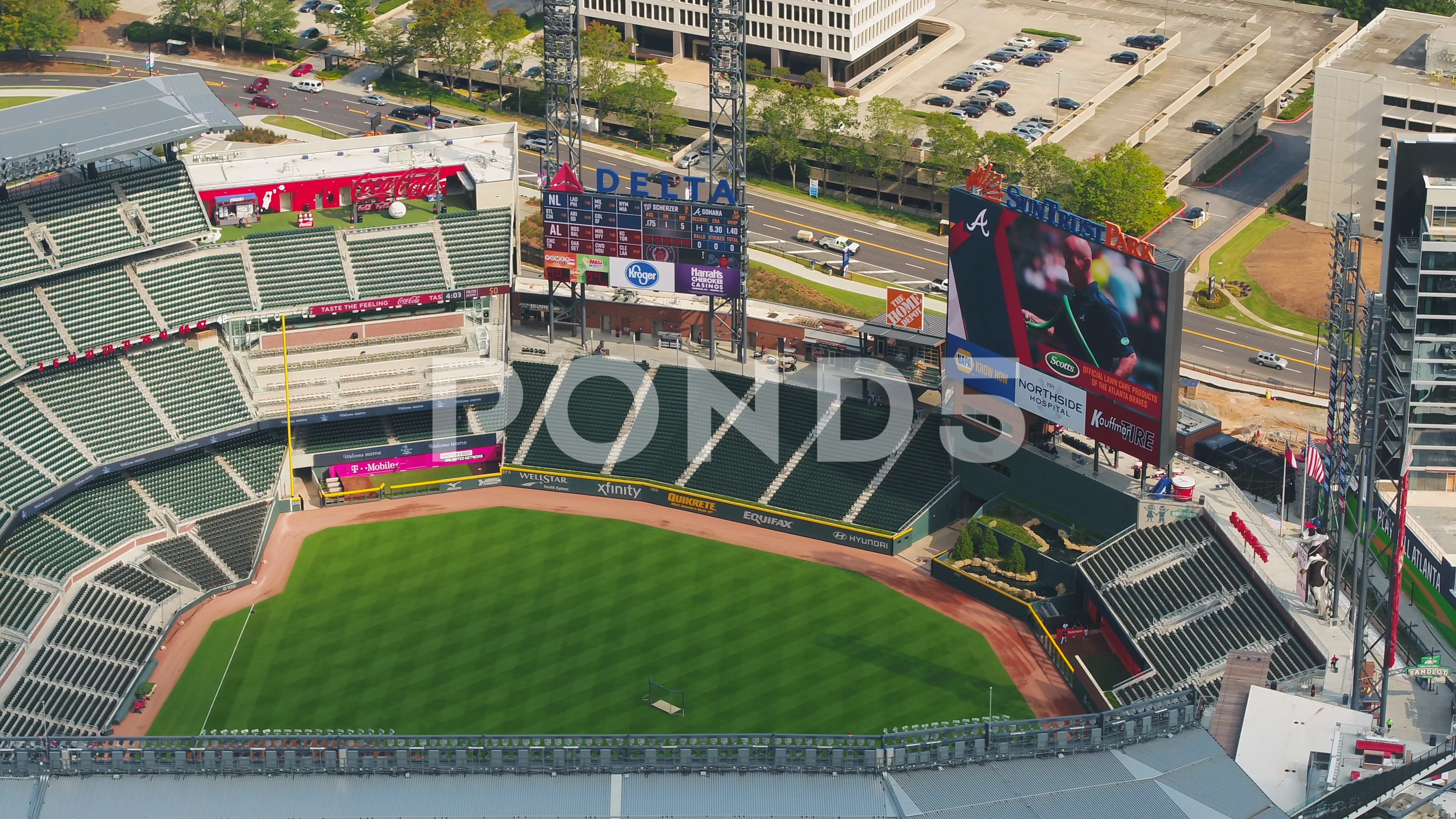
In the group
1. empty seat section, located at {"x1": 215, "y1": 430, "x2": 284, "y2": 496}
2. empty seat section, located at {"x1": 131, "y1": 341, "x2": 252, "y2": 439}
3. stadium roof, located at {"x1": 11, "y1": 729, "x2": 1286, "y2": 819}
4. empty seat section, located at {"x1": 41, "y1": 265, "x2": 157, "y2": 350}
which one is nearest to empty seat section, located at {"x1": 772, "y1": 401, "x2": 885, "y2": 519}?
empty seat section, located at {"x1": 215, "y1": 430, "x2": 284, "y2": 496}

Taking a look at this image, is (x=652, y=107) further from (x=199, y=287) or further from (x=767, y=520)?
(x=767, y=520)

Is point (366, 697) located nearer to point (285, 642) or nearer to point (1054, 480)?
point (285, 642)

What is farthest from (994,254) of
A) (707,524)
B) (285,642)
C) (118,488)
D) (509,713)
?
(118,488)

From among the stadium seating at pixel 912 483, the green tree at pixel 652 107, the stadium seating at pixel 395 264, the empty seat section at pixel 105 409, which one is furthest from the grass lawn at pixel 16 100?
the stadium seating at pixel 912 483

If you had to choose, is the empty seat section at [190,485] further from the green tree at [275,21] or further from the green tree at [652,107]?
the green tree at [275,21]

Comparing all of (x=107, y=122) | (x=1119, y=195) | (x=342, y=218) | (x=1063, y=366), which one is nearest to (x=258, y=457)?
(x=342, y=218)

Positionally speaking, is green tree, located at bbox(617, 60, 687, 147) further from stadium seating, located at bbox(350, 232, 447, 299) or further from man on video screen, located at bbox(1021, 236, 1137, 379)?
man on video screen, located at bbox(1021, 236, 1137, 379)
